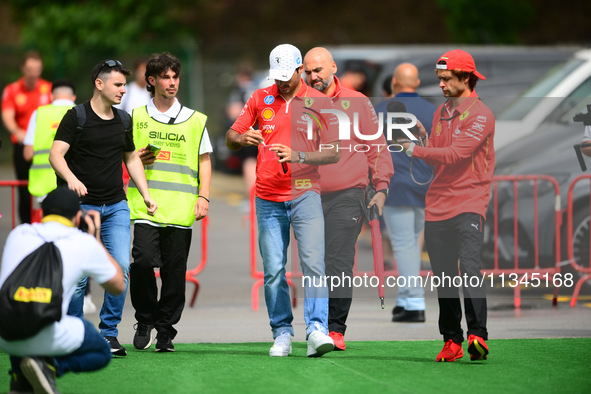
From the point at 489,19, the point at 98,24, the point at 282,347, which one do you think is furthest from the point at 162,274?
the point at 98,24

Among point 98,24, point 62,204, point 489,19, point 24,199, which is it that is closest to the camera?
point 62,204

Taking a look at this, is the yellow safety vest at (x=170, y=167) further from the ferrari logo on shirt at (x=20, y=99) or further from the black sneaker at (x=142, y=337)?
the ferrari logo on shirt at (x=20, y=99)

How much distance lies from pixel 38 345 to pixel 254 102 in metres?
2.59

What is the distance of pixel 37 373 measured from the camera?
19.5 ft

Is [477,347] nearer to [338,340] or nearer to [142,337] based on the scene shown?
[338,340]

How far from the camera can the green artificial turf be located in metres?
6.56

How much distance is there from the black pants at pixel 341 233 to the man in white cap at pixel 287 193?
20cm

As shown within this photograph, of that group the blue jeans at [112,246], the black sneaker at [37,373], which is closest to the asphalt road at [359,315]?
the blue jeans at [112,246]

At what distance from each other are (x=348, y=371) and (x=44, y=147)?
391 cm

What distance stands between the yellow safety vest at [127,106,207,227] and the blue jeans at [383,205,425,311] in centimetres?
211

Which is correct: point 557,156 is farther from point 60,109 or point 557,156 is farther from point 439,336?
point 60,109

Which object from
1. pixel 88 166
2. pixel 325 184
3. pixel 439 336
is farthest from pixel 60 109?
pixel 439 336

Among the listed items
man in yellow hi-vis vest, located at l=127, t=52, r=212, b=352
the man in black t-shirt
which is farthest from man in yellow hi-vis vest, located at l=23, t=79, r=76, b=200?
the man in black t-shirt

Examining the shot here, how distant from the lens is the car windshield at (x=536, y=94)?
11.5 metres
